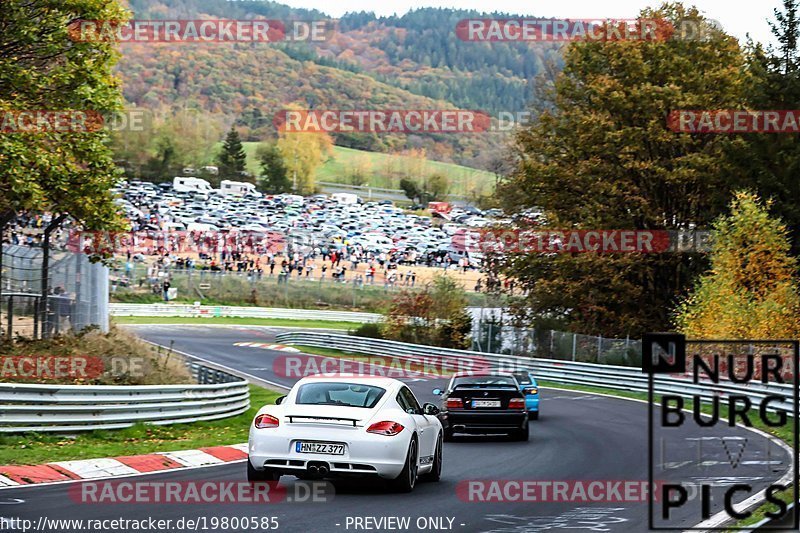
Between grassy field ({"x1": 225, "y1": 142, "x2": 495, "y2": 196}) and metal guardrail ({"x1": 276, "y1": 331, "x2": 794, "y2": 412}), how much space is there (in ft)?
395

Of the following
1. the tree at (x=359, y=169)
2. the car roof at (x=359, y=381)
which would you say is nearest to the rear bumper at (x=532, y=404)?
the car roof at (x=359, y=381)

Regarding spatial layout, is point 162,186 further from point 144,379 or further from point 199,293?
point 144,379

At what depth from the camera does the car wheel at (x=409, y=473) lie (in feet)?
43.1

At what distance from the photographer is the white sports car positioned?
12828 mm

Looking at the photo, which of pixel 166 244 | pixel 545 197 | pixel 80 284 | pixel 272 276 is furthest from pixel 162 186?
pixel 80 284

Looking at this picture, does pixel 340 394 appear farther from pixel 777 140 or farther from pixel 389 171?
pixel 389 171

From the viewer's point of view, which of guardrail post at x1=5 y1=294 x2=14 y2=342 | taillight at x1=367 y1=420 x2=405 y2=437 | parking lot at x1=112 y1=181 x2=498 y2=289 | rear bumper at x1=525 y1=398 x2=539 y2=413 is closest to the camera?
taillight at x1=367 y1=420 x2=405 y2=437

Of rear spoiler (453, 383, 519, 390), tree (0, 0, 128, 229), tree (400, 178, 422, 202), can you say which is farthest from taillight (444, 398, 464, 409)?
tree (400, 178, 422, 202)

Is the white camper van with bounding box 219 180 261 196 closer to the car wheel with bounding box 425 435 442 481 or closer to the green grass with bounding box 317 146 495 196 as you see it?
the green grass with bounding box 317 146 495 196

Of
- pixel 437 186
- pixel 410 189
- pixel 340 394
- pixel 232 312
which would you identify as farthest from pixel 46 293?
pixel 437 186

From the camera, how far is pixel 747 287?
4200 cm

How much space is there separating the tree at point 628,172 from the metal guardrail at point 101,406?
29.3m

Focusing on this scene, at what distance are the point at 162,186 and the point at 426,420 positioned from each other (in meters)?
134

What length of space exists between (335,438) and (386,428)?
0.61 m
